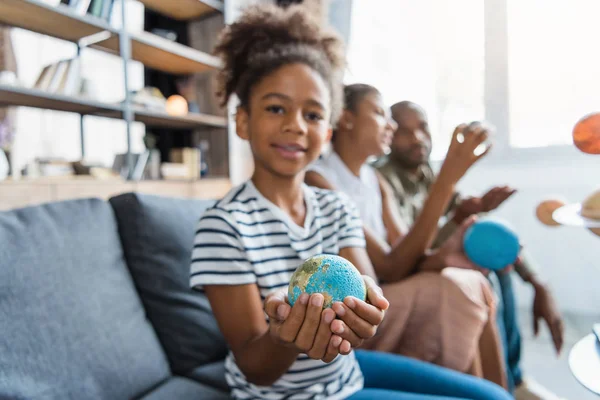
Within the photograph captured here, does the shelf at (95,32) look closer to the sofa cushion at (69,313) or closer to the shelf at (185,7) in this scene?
the shelf at (185,7)

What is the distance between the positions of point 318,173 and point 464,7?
242 centimetres

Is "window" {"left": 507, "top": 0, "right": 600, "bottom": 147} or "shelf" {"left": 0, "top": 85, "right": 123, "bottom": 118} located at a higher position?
"window" {"left": 507, "top": 0, "right": 600, "bottom": 147}

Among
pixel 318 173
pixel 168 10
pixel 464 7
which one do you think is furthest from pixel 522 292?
pixel 168 10

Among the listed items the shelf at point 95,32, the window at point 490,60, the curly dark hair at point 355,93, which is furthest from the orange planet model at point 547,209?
the window at point 490,60

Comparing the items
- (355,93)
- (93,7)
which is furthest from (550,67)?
(93,7)

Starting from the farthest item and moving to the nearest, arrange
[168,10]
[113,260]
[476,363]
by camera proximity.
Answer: [168,10], [476,363], [113,260]

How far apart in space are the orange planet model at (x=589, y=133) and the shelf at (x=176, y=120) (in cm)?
220

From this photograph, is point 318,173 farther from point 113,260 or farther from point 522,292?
point 522,292

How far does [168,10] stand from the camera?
9.51ft

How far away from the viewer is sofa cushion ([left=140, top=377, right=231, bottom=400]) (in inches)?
33.8

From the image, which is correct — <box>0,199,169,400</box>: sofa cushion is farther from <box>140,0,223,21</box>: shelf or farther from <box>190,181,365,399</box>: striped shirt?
<box>140,0,223,21</box>: shelf

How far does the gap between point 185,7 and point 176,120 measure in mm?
842

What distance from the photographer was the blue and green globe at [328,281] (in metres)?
0.49

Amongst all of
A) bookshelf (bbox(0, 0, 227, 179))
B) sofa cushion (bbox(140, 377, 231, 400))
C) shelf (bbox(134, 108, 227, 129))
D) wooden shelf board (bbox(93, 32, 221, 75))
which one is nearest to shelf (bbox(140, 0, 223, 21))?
bookshelf (bbox(0, 0, 227, 179))
